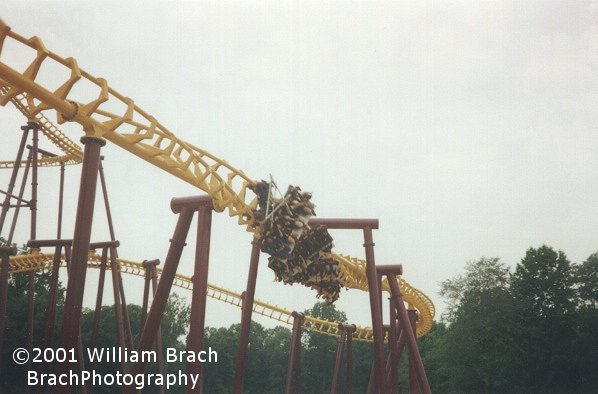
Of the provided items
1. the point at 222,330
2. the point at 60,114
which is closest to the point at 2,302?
the point at 60,114

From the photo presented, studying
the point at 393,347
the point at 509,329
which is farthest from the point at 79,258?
the point at 509,329

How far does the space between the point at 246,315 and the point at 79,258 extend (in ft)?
9.56

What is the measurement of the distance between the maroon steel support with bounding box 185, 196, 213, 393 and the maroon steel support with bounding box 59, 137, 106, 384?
1066 millimetres

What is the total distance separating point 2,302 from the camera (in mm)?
8273

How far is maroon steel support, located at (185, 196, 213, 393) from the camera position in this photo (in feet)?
14.5

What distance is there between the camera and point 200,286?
190 inches

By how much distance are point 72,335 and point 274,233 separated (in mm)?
3033

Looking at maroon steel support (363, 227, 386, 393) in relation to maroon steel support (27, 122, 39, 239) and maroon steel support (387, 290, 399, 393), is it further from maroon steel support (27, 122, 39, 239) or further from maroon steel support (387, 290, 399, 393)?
maroon steel support (27, 122, 39, 239)

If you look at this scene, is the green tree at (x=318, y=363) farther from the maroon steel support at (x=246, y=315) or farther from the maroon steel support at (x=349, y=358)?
the maroon steel support at (x=246, y=315)

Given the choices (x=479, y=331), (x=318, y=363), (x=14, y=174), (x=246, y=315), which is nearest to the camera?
(x=246, y=315)

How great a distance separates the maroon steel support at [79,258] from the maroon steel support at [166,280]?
93cm

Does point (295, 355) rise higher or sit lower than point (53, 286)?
lower

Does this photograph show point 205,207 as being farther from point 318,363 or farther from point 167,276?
point 318,363

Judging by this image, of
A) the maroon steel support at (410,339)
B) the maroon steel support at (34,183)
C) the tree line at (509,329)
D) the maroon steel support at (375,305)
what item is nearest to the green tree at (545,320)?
the tree line at (509,329)
